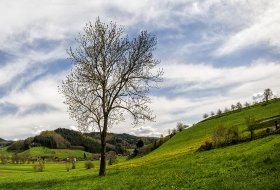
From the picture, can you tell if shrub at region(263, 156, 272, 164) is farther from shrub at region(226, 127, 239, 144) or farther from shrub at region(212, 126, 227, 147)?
shrub at region(212, 126, 227, 147)

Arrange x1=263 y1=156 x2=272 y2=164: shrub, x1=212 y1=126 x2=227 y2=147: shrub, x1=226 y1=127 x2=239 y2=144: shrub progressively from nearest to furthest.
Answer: x1=263 y1=156 x2=272 y2=164: shrub < x1=226 y1=127 x2=239 y2=144: shrub < x1=212 y1=126 x2=227 y2=147: shrub

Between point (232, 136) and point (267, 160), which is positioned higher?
point (232, 136)

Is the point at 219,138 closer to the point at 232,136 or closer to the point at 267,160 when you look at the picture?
the point at 232,136

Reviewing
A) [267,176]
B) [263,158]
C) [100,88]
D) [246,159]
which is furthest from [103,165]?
[267,176]

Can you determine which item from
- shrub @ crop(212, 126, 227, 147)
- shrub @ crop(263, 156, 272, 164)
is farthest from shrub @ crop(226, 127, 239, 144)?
shrub @ crop(263, 156, 272, 164)

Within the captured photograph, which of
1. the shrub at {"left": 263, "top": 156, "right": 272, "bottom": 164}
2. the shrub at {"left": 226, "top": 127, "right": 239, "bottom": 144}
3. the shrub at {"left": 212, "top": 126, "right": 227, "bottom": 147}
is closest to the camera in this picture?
the shrub at {"left": 263, "top": 156, "right": 272, "bottom": 164}

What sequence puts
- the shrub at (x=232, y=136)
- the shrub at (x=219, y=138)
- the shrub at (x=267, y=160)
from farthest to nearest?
the shrub at (x=219, y=138), the shrub at (x=232, y=136), the shrub at (x=267, y=160)

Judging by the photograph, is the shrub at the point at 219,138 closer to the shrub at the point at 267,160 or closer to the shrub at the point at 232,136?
the shrub at the point at 232,136

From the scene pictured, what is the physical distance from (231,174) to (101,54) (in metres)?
23.1

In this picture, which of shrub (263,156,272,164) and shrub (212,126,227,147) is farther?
shrub (212,126,227,147)

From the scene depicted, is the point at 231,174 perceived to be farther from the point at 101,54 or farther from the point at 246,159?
the point at 101,54

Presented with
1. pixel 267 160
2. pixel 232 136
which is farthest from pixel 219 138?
pixel 267 160

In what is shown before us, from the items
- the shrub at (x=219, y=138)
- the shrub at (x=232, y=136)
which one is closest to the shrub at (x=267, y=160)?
the shrub at (x=232, y=136)

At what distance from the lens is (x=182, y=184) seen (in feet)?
75.2
